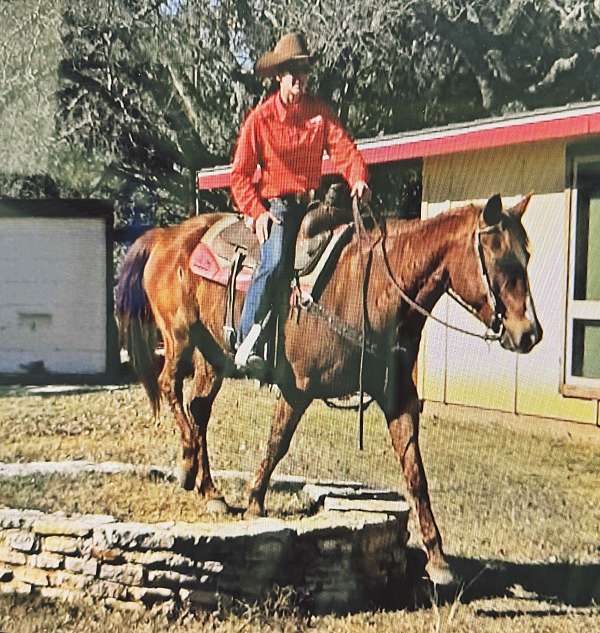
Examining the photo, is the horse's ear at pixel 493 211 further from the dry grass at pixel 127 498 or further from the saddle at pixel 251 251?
the dry grass at pixel 127 498

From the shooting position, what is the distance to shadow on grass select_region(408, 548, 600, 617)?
4340 mm

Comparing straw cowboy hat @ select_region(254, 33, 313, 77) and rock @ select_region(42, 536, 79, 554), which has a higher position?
straw cowboy hat @ select_region(254, 33, 313, 77)

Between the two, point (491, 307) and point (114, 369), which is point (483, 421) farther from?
point (114, 369)

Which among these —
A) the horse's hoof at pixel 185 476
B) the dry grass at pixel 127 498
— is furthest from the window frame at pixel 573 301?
the horse's hoof at pixel 185 476

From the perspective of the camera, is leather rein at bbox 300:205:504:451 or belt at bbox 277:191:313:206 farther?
belt at bbox 277:191:313:206

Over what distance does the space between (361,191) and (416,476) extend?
4.11 feet

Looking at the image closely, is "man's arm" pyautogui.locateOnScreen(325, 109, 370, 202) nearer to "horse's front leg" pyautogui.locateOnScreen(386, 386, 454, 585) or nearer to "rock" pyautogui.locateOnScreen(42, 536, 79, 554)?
"horse's front leg" pyautogui.locateOnScreen(386, 386, 454, 585)

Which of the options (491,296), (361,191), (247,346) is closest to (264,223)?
(361,191)

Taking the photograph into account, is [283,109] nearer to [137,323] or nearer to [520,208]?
[520,208]

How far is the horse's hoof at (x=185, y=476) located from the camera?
4754 millimetres

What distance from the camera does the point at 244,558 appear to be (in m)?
4.39

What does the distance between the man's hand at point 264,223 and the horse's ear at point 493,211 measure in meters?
0.89

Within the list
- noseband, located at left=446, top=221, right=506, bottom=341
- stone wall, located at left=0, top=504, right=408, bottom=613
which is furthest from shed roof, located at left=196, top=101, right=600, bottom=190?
stone wall, located at left=0, top=504, right=408, bottom=613

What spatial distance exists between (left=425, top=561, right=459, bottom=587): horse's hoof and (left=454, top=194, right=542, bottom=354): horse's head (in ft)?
3.31
